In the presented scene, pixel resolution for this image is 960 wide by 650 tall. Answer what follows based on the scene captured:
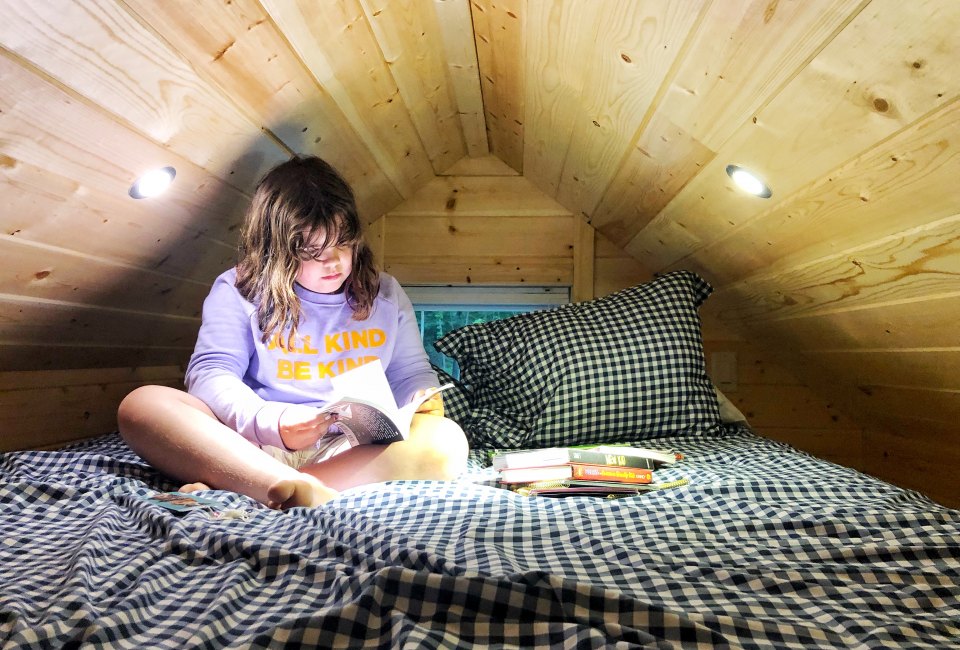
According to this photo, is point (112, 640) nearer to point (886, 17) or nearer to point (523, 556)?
point (523, 556)

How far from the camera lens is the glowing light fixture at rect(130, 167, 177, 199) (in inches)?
52.7

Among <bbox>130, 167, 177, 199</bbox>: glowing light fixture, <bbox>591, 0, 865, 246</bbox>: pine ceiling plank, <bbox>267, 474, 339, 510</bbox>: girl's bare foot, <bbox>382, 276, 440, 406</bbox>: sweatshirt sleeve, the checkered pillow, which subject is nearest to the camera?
<bbox>591, 0, 865, 246</bbox>: pine ceiling plank

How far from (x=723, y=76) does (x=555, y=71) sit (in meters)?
0.45

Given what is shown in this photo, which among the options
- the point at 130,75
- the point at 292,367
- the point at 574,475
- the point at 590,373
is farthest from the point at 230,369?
→ the point at 590,373

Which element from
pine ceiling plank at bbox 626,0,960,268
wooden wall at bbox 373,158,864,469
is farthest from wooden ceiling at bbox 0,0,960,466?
wooden wall at bbox 373,158,864,469

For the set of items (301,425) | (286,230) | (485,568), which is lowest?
(485,568)

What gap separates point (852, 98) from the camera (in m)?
0.97

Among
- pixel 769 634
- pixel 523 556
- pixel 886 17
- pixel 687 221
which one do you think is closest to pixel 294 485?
pixel 523 556

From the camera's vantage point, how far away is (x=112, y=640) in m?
0.61

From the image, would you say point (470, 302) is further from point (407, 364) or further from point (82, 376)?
point (82, 376)

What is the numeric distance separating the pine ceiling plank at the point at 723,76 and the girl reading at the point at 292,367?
68 centimetres

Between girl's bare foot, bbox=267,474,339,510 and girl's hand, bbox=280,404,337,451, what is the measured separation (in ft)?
0.44

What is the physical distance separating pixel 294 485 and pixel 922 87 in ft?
3.33

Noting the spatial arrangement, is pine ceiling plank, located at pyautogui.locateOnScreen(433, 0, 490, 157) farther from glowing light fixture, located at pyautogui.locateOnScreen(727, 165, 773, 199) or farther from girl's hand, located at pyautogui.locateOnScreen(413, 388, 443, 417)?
girl's hand, located at pyautogui.locateOnScreen(413, 388, 443, 417)
